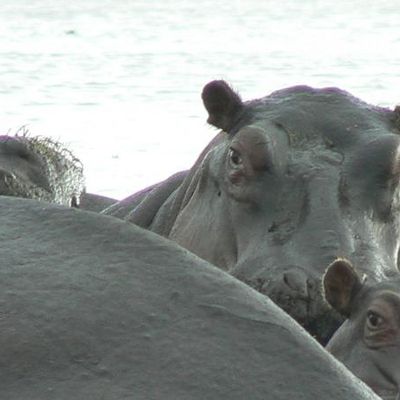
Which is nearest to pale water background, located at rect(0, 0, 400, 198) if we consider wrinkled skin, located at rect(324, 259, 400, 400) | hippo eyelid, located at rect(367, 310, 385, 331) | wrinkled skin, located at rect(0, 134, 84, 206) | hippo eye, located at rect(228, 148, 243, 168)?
wrinkled skin, located at rect(0, 134, 84, 206)

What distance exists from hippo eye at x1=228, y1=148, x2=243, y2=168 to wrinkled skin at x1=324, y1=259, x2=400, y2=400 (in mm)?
1174

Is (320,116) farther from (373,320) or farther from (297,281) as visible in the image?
(373,320)

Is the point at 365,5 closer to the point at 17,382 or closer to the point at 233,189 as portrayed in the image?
the point at 233,189

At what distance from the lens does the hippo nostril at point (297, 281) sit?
4975 millimetres

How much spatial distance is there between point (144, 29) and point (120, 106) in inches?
789

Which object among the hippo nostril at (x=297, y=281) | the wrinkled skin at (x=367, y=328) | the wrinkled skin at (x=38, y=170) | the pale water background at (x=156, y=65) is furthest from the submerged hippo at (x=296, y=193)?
the pale water background at (x=156, y=65)

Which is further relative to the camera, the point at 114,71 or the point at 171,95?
the point at 114,71

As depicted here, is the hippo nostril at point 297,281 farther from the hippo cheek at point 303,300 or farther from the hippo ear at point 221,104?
the hippo ear at point 221,104

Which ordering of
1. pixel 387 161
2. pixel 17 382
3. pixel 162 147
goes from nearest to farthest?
pixel 17 382 → pixel 387 161 → pixel 162 147

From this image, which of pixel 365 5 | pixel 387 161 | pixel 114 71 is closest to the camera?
pixel 387 161

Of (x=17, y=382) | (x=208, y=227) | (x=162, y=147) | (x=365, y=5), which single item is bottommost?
(x=365, y=5)

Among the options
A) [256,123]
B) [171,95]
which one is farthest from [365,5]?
[256,123]

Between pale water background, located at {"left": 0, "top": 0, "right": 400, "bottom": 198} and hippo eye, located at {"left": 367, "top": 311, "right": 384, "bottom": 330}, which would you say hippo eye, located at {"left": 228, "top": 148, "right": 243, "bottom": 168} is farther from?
pale water background, located at {"left": 0, "top": 0, "right": 400, "bottom": 198}

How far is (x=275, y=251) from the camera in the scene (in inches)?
210
